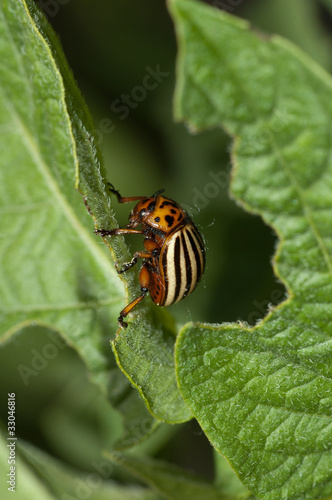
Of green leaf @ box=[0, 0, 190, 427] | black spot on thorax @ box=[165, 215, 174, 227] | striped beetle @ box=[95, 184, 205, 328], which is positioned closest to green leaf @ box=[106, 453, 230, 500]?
green leaf @ box=[0, 0, 190, 427]

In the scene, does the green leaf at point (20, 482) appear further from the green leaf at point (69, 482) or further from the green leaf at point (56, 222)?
the green leaf at point (56, 222)

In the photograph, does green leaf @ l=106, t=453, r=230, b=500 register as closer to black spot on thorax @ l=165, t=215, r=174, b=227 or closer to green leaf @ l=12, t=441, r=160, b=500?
green leaf @ l=12, t=441, r=160, b=500

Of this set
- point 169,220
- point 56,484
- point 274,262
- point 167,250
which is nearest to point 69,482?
point 56,484

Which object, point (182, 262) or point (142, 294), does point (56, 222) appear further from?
point (142, 294)

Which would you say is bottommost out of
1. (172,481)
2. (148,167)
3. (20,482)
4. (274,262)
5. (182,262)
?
(20,482)

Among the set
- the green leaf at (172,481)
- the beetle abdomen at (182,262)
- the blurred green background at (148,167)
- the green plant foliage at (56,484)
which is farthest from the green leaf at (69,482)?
the beetle abdomen at (182,262)

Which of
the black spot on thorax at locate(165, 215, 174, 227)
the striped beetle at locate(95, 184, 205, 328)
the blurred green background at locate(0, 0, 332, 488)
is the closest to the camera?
the striped beetle at locate(95, 184, 205, 328)

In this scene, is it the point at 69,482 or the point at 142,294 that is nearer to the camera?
the point at 142,294

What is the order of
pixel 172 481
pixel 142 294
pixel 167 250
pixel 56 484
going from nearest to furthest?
1. pixel 142 294
2. pixel 172 481
3. pixel 167 250
4. pixel 56 484
